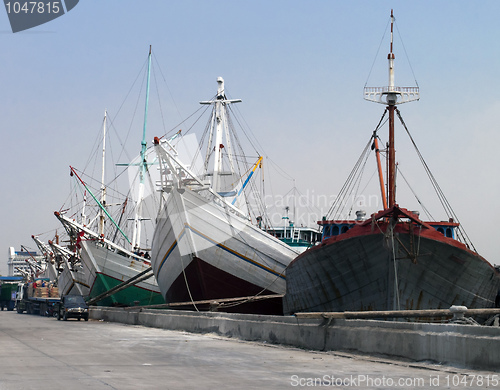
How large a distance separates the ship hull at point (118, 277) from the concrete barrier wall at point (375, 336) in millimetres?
24976

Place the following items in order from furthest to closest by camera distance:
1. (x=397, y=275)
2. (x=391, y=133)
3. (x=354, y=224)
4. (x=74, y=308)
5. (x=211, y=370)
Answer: (x=74, y=308), (x=354, y=224), (x=391, y=133), (x=397, y=275), (x=211, y=370)

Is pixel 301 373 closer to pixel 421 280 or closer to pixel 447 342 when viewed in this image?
pixel 447 342

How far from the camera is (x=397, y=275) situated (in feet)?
71.7

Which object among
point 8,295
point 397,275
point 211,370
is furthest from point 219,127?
point 8,295

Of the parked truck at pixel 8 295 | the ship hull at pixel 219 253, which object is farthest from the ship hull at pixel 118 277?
the parked truck at pixel 8 295

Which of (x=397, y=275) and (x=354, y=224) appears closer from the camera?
(x=397, y=275)

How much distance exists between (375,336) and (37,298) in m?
47.7

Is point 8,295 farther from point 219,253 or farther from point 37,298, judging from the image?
point 219,253

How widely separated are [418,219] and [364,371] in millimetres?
11518

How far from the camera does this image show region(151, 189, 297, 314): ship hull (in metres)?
30.2

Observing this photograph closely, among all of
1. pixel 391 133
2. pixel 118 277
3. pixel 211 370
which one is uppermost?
pixel 391 133

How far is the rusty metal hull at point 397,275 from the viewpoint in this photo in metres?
21.8

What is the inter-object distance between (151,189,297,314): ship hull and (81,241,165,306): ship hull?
51.2 feet

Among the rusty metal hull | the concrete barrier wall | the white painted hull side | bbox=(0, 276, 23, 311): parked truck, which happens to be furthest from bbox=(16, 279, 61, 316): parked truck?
the concrete barrier wall
